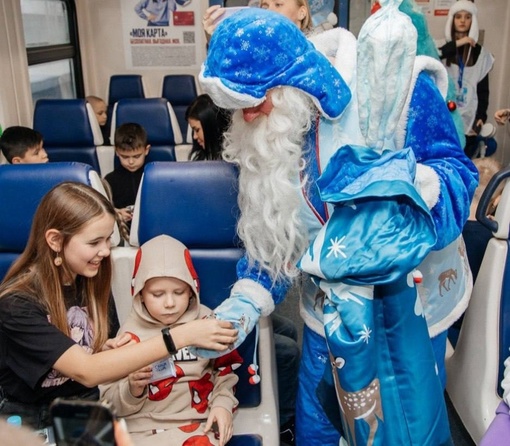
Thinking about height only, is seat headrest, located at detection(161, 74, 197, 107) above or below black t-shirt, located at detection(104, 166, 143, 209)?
above

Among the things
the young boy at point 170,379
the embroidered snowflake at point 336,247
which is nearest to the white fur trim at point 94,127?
the young boy at point 170,379

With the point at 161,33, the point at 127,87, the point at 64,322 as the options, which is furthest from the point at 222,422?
the point at 161,33

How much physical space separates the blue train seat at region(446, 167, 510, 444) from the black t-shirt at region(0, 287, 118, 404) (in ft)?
4.11

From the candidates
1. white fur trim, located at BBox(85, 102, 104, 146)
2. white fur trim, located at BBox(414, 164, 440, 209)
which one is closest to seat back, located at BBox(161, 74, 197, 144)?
white fur trim, located at BBox(85, 102, 104, 146)

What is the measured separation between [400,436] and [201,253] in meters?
0.80

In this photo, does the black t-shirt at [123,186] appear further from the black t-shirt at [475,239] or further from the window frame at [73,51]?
the window frame at [73,51]

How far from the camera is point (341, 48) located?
1.36m

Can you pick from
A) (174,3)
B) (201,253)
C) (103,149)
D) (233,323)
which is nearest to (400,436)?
(233,323)

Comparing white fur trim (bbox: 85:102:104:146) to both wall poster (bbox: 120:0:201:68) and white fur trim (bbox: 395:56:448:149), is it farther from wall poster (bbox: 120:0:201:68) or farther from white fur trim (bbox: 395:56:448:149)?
white fur trim (bbox: 395:56:448:149)

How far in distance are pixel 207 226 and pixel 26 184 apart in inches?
20.8

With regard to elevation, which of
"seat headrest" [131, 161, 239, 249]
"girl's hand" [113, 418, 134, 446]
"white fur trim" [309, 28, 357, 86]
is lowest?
"seat headrest" [131, 161, 239, 249]

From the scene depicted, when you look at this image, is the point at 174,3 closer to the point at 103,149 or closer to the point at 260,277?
the point at 103,149

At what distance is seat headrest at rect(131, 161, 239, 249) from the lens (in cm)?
171

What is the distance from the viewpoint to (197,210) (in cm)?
172
